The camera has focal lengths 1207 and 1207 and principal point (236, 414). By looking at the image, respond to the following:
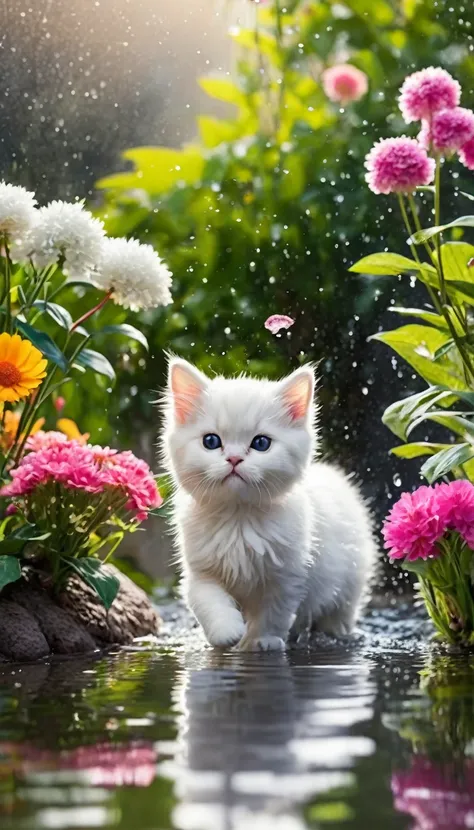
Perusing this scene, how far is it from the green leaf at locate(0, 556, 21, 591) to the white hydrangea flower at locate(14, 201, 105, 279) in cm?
47

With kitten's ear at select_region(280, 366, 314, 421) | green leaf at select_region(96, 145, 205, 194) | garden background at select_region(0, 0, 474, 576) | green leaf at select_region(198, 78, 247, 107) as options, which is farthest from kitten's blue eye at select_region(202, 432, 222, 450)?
green leaf at select_region(198, 78, 247, 107)

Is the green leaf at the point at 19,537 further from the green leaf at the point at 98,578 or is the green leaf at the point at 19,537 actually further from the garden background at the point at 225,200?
the garden background at the point at 225,200

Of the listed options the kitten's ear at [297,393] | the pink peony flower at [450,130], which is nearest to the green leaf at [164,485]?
the kitten's ear at [297,393]

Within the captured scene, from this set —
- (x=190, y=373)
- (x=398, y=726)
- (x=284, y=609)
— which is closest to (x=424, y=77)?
(x=190, y=373)

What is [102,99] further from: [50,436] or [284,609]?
[284,609]

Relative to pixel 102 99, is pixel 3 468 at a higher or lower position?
lower

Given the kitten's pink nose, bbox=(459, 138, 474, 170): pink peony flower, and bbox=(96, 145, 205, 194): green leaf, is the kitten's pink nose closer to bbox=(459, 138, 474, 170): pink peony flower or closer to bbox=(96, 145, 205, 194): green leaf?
bbox=(459, 138, 474, 170): pink peony flower

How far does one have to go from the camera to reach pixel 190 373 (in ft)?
6.08

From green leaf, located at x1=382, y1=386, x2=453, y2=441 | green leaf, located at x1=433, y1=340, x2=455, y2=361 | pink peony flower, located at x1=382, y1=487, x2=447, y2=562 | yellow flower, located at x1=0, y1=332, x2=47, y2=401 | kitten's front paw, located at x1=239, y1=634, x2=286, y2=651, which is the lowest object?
kitten's front paw, located at x1=239, y1=634, x2=286, y2=651

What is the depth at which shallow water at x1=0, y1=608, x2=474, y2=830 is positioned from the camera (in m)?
0.87

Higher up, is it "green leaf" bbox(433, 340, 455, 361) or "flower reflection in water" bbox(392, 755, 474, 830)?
"green leaf" bbox(433, 340, 455, 361)

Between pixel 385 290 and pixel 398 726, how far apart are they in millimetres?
2103

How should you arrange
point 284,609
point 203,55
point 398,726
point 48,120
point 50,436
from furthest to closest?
point 203,55 < point 48,120 < point 50,436 < point 284,609 < point 398,726

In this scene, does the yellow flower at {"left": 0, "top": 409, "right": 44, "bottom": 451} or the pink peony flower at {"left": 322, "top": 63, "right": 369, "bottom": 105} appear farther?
the pink peony flower at {"left": 322, "top": 63, "right": 369, "bottom": 105}
